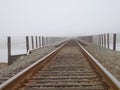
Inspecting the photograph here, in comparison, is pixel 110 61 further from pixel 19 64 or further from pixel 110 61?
pixel 19 64

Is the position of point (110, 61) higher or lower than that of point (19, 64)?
higher

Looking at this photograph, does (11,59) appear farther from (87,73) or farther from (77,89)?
(77,89)

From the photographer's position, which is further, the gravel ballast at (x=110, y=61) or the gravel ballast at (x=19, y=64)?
the gravel ballast at (x=19, y=64)

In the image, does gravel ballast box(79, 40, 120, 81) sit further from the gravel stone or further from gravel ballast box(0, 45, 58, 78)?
gravel ballast box(0, 45, 58, 78)

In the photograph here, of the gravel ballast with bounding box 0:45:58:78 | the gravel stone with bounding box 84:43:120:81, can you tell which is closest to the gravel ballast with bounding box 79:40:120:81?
the gravel stone with bounding box 84:43:120:81

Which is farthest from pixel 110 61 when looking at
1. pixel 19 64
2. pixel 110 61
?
pixel 19 64

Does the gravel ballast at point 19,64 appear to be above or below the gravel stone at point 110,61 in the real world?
below

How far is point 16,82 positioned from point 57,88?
0.94 m

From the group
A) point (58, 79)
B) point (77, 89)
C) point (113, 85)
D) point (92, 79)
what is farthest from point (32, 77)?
point (113, 85)

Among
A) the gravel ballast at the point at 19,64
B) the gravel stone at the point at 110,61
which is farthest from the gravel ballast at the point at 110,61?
the gravel ballast at the point at 19,64

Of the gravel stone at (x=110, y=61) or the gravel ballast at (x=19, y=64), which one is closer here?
the gravel stone at (x=110, y=61)

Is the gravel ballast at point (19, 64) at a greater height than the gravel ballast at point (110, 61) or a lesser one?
lesser

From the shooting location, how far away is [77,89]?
17.8 ft

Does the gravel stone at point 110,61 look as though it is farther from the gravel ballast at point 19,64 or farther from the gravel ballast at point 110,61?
the gravel ballast at point 19,64
